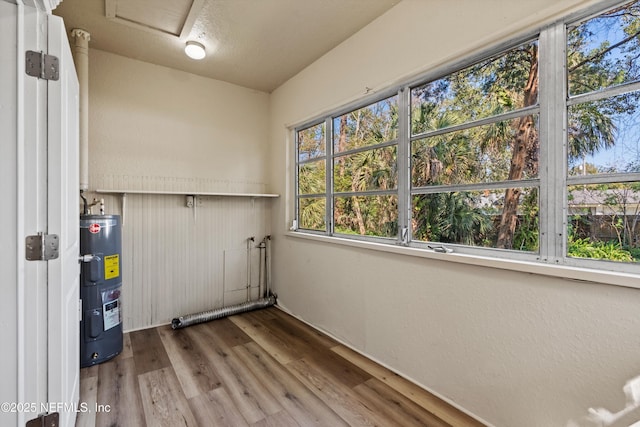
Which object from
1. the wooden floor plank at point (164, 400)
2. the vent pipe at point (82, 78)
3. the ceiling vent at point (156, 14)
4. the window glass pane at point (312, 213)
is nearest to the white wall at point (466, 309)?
the window glass pane at point (312, 213)

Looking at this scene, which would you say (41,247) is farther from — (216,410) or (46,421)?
(216,410)

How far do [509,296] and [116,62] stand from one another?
3.81 metres

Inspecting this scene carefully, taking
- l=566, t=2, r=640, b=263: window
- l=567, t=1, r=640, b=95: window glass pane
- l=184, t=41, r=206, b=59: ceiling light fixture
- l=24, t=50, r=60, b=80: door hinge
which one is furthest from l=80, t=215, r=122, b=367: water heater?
l=567, t=1, r=640, b=95: window glass pane

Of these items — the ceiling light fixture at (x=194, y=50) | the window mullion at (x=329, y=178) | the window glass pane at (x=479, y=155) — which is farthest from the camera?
the window mullion at (x=329, y=178)

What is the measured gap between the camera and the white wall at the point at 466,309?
131 centimetres

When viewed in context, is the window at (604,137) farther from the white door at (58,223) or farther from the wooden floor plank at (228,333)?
the wooden floor plank at (228,333)

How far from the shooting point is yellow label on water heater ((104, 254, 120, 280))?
2326 mm

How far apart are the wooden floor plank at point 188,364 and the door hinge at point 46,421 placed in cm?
77

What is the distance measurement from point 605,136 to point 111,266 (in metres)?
3.29

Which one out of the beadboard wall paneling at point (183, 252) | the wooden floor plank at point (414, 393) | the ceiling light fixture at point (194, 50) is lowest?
the wooden floor plank at point (414, 393)

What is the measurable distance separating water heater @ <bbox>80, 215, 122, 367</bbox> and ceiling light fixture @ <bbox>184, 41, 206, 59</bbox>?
5.23 feet

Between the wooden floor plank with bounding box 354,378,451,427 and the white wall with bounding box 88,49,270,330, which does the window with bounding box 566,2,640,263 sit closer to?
the wooden floor plank with bounding box 354,378,451,427

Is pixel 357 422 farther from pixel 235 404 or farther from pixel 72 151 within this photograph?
pixel 72 151

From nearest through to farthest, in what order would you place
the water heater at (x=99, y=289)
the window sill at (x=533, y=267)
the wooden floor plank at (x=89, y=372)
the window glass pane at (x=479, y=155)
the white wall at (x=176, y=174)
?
1. the window sill at (x=533, y=267)
2. the window glass pane at (x=479, y=155)
3. the wooden floor plank at (x=89, y=372)
4. the water heater at (x=99, y=289)
5. the white wall at (x=176, y=174)
